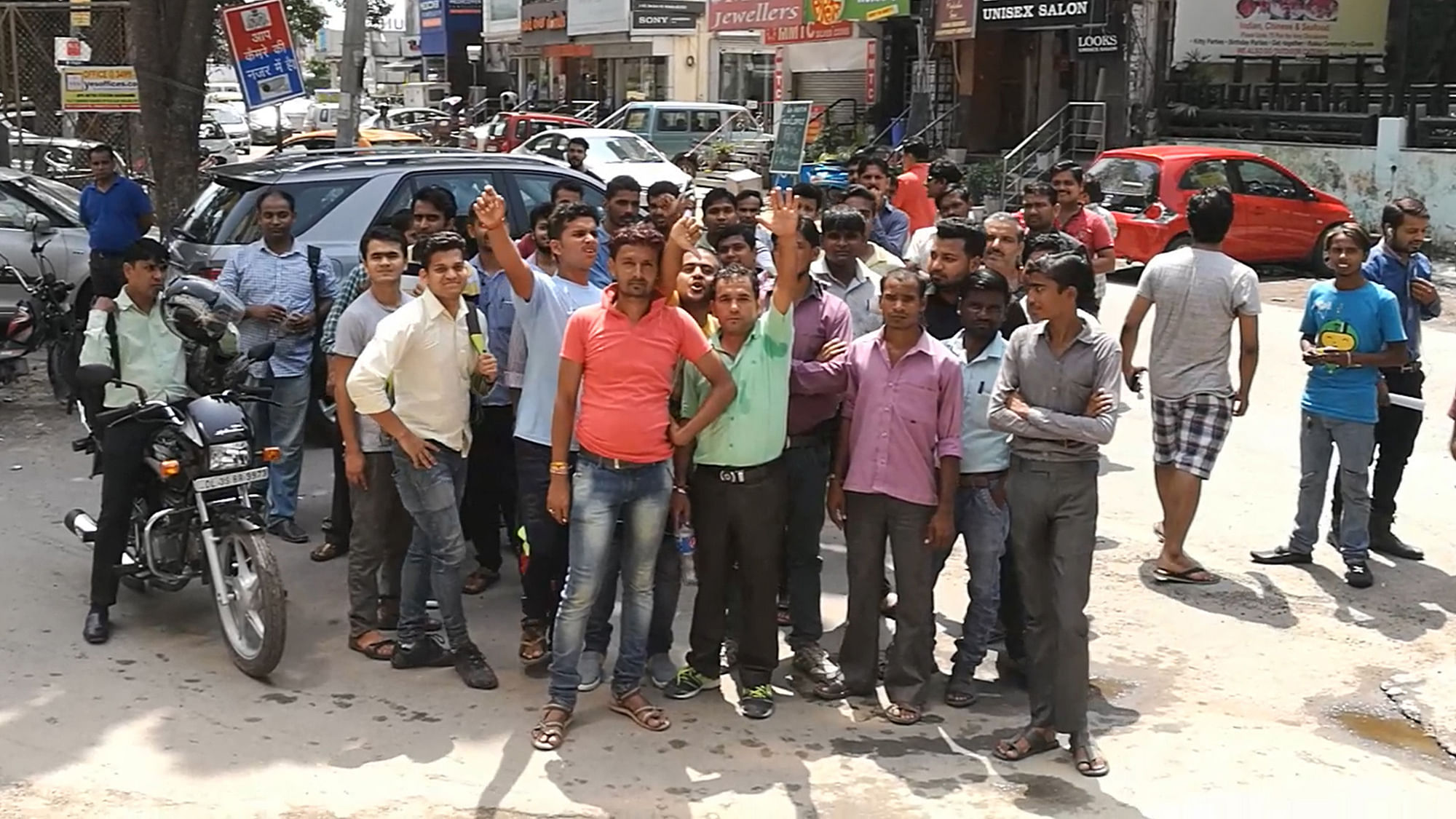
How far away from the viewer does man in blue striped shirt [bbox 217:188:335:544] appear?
283 inches

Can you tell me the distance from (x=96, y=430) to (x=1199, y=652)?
454 cm

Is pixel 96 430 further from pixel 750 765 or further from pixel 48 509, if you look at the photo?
pixel 750 765

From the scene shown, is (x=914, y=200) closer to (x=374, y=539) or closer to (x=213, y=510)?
(x=374, y=539)

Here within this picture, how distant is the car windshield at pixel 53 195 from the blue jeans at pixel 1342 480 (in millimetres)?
8897

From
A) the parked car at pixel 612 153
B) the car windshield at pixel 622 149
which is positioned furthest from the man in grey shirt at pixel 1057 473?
the car windshield at pixel 622 149

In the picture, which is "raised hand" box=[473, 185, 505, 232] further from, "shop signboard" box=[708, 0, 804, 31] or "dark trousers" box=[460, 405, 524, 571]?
"shop signboard" box=[708, 0, 804, 31]

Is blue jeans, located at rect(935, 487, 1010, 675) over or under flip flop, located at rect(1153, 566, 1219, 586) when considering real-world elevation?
over

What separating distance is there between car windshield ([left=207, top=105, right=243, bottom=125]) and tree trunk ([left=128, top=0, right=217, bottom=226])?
93.6 feet

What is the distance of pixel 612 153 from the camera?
24.4 m

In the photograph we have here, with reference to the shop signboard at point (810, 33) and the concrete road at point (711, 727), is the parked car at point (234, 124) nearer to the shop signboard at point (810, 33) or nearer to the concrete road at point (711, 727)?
the shop signboard at point (810, 33)

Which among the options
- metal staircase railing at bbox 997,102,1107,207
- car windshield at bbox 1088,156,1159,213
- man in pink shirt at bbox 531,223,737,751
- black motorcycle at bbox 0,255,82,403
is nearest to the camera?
man in pink shirt at bbox 531,223,737,751

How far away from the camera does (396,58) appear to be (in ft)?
205

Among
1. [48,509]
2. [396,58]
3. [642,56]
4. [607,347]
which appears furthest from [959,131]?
[396,58]

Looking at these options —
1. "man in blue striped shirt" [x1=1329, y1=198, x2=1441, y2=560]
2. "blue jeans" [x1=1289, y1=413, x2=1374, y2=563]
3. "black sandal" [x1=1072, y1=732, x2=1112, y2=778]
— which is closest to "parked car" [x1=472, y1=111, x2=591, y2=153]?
"man in blue striped shirt" [x1=1329, y1=198, x2=1441, y2=560]
